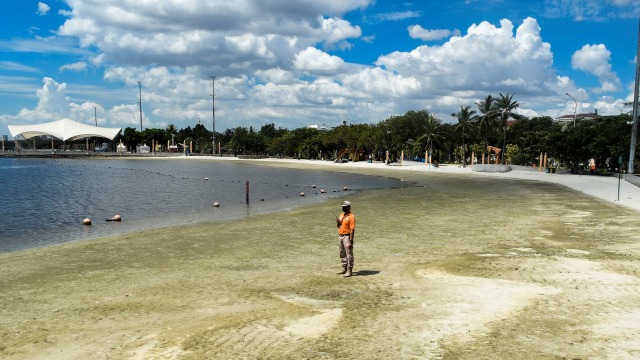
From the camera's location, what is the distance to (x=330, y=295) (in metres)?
13.9

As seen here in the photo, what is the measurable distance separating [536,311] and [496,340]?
2.50 m

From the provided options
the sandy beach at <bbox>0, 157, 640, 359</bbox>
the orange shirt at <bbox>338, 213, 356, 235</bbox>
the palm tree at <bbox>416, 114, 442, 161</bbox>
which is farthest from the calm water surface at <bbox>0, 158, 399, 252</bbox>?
the palm tree at <bbox>416, 114, 442, 161</bbox>

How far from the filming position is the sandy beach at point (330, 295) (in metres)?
10.3

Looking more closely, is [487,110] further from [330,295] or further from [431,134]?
[330,295]

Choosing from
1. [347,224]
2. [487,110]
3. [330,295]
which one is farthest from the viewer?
[487,110]

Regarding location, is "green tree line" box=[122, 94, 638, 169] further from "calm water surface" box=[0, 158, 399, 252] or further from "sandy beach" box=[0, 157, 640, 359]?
"sandy beach" box=[0, 157, 640, 359]

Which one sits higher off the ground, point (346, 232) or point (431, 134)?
point (431, 134)

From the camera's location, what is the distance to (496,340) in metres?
10.4

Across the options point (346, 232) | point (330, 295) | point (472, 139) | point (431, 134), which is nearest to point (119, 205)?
point (346, 232)

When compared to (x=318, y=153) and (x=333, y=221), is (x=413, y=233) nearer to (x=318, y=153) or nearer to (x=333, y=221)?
(x=333, y=221)

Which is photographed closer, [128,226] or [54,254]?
[54,254]

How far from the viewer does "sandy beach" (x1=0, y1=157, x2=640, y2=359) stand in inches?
406

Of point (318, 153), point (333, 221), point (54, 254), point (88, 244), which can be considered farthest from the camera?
point (318, 153)

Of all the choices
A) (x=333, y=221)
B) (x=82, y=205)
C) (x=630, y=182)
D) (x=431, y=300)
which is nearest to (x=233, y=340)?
(x=431, y=300)
